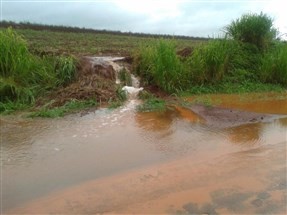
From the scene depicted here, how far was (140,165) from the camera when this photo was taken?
180 inches

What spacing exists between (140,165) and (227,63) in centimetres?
629

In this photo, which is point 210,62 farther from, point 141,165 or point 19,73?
point 141,165

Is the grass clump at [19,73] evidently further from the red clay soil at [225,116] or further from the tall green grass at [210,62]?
the tall green grass at [210,62]

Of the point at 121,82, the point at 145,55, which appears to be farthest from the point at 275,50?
the point at 121,82

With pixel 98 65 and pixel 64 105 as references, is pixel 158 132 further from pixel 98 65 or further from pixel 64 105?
pixel 98 65

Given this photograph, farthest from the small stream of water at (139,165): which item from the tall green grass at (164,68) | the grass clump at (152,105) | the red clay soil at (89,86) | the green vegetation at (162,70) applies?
the tall green grass at (164,68)

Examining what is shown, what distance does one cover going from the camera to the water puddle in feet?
11.8

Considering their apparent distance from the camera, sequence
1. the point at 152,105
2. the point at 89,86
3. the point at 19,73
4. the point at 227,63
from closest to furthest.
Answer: the point at 152,105
the point at 19,73
the point at 89,86
the point at 227,63

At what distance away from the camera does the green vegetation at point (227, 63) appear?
8.97 metres

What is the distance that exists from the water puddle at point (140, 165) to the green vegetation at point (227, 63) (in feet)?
8.00

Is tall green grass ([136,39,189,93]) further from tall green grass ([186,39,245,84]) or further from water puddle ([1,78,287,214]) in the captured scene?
water puddle ([1,78,287,214])

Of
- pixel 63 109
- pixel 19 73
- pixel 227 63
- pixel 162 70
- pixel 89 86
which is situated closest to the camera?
pixel 63 109

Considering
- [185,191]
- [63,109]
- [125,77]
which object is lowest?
[185,191]

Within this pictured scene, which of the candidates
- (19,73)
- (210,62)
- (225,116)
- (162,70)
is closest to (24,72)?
(19,73)
